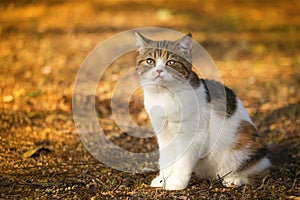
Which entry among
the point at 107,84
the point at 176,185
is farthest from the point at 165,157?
the point at 107,84

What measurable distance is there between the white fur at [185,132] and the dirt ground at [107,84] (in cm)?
17

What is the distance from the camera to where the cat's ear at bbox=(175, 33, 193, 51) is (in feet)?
12.6

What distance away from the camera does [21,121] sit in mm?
5203

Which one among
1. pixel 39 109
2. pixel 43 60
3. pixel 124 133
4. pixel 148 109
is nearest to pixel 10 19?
pixel 43 60

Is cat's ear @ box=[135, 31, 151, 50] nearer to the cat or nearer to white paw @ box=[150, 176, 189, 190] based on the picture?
the cat

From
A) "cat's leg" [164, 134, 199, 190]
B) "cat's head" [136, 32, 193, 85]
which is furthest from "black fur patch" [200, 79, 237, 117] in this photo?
"cat's leg" [164, 134, 199, 190]

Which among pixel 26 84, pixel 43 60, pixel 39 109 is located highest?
pixel 43 60

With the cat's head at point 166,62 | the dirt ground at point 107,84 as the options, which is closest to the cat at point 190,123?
the cat's head at point 166,62

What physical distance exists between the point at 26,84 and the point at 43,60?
138cm

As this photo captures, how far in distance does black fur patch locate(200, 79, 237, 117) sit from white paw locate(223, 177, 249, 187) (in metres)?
0.58

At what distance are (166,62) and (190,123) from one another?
56cm

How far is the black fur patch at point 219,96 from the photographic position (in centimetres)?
397

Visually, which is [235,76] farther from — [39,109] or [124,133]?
[39,109]

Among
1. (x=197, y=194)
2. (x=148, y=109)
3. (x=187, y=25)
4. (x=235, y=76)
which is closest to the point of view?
(x=197, y=194)
